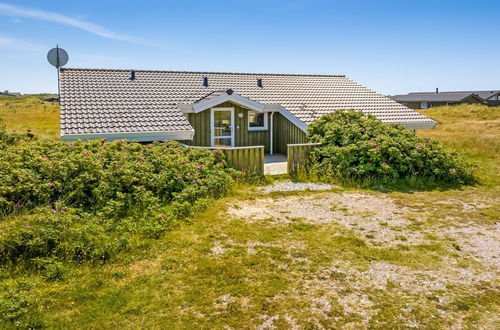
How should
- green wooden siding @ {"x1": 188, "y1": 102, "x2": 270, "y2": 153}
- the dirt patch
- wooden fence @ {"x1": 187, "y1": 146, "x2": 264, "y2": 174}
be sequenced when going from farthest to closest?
1. green wooden siding @ {"x1": 188, "y1": 102, "x2": 270, "y2": 153}
2. wooden fence @ {"x1": 187, "y1": 146, "x2": 264, "y2": 174}
3. the dirt patch

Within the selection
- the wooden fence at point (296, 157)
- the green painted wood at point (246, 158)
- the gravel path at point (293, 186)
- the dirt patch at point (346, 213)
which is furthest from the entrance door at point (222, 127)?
the dirt patch at point (346, 213)

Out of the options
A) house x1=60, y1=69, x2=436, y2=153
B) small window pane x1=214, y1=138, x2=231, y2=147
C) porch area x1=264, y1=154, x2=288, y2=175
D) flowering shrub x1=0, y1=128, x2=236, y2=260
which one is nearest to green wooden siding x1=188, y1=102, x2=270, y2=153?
house x1=60, y1=69, x2=436, y2=153

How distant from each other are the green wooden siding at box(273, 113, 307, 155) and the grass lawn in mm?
7873

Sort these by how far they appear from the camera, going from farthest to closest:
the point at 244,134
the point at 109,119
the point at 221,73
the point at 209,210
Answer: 1. the point at 221,73
2. the point at 244,134
3. the point at 109,119
4. the point at 209,210

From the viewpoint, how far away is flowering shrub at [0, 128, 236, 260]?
600cm

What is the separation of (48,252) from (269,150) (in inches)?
494

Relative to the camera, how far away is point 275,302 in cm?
473

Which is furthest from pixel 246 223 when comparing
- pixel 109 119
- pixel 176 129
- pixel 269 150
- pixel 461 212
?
pixel 269 150

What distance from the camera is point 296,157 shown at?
12.6 meters

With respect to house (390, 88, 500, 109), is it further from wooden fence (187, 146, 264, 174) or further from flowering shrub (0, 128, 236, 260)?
flowering shrub (0, 128, 236, 260)

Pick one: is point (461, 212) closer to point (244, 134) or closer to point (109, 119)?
point (244, 134)

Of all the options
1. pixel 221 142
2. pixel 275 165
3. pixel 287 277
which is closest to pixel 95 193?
pixel 287 277

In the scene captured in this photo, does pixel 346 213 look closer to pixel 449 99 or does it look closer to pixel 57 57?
pixel 57 57

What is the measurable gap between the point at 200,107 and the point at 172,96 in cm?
198
